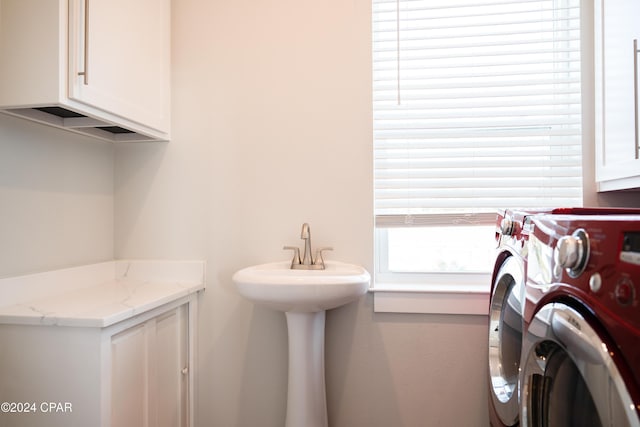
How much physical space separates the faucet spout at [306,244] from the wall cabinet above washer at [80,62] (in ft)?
2.52

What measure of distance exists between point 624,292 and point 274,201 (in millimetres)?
1232

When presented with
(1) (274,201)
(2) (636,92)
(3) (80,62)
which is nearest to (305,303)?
(1) (274,201)

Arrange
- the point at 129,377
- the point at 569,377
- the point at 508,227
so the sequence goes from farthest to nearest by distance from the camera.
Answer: the point at 129,377 < the point at 508,227 < the point at 569,377

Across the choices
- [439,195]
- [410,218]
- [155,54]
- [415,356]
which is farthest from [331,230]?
[155,54]

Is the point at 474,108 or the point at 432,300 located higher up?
the point at 474,108

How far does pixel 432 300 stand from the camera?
1.40 meters

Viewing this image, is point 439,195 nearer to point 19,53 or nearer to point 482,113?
point 482,113

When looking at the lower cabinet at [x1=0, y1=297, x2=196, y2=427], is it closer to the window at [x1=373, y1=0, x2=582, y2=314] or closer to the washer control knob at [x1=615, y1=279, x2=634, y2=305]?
the window at [x1=373, y1=0, x2=582, y2=314]

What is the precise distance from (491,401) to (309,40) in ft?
4.97

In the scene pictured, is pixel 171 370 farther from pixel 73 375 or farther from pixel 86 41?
pixel 86 41

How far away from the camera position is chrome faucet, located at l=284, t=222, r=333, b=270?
1380 mm

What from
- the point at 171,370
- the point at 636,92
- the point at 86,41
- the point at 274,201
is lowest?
the point at 171,370

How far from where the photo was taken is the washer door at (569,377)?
1.50 feet

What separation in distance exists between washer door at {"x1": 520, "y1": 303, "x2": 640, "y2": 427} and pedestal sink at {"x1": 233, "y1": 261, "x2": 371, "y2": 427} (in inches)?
22.3
